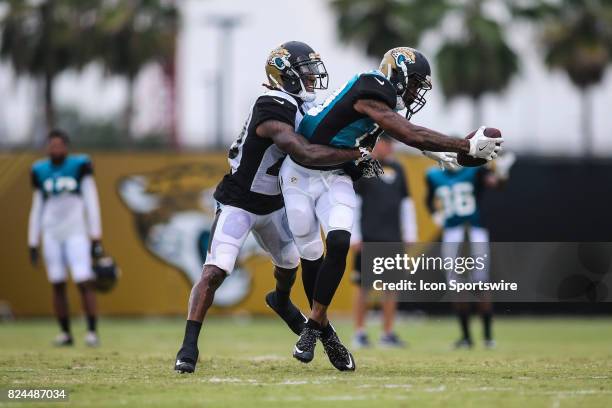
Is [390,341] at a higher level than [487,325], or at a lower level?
lower

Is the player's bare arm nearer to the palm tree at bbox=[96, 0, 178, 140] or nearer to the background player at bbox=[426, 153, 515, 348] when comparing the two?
the background player at bbox=[426, 153, 515, 348]

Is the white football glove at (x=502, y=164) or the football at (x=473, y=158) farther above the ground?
the football at (x=473, y=158)

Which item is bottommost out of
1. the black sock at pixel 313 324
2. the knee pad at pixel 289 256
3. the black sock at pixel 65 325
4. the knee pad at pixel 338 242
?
the black sock at pixel 65 325

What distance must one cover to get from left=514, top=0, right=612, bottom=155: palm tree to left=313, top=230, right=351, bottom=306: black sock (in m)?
20.9

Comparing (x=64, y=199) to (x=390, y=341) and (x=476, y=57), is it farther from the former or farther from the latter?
(x=476, y=57)

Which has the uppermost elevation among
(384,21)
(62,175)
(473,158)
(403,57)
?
(384,21)

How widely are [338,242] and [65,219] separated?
5.62 m

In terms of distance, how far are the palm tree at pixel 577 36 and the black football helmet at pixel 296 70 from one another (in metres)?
20.2

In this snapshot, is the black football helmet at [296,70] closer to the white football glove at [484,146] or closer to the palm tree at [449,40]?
the white football glove at [484,146]

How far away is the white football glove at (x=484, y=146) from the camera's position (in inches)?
292

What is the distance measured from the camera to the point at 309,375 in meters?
7.57

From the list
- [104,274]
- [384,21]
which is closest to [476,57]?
[384,21]

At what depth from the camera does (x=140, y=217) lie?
60.6ft

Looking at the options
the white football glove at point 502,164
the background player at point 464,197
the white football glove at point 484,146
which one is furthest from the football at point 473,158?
the white football glove at point 502,164
